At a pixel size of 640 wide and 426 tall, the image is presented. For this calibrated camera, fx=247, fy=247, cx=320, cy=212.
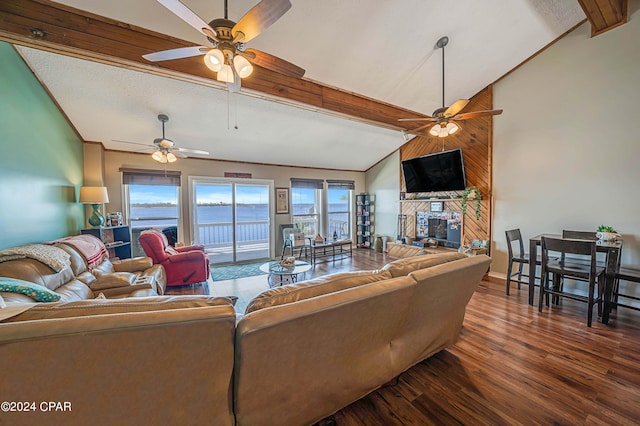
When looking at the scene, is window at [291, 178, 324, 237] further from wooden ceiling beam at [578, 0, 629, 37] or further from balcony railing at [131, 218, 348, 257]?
wooden ceiling beam at [578, 0, 629, 37]

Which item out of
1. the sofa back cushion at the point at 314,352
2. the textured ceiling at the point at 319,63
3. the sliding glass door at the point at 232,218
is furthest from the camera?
the sliding glass door at the point at 232,218

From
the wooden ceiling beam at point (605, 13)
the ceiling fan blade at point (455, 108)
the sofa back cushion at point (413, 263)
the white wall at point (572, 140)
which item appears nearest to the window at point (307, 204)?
the ceiling fan blade at point (455, 108)

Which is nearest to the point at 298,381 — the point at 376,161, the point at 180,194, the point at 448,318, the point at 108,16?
the point at 448,318

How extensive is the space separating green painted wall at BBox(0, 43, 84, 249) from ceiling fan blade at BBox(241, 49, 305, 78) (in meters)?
2.50

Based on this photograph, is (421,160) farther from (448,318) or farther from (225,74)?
(225,74)

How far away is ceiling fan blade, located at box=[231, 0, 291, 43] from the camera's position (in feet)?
4.95

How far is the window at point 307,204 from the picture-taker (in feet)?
21.8

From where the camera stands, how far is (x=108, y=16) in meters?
2.28

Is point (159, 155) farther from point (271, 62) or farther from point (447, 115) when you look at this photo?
point (447, 115)

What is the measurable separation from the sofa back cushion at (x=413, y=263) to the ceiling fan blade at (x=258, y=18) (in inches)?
69.3

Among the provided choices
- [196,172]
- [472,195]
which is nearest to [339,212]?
[472,195]

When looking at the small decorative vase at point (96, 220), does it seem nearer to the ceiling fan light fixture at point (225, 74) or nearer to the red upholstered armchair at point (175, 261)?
the red upholstered armchair at point (175, 261)

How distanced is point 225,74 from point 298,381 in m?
2.31

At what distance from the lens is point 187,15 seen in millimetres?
1570
